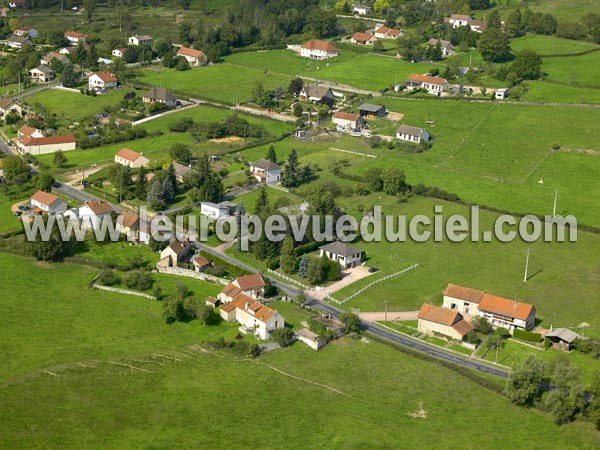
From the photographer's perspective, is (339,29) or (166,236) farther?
(339,29)

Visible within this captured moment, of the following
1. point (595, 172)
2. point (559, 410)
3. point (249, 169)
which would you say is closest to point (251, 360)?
point (559, 410)

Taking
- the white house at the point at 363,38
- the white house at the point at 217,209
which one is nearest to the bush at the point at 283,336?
the white house at the point at 217,209

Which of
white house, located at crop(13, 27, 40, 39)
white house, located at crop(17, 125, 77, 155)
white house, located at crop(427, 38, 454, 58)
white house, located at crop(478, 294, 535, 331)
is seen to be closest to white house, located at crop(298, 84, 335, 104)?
white house, located at crop(427, 38, 454, 58)

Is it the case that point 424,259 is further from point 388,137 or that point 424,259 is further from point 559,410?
point 388,137

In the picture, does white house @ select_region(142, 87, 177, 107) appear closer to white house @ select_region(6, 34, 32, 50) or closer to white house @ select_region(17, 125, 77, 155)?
white house @ select_region(17, 125, 77, 155)

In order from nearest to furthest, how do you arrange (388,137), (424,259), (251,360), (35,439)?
1. (35,439)
2. (251,360)
3. (424,259)
4. (388,137)

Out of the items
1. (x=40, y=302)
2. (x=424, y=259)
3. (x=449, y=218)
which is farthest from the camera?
(x=449, y=218)

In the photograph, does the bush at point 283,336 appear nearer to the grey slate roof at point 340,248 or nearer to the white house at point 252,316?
the white house at point 252,316
